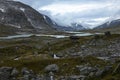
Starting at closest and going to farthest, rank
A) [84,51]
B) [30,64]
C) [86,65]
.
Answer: [86,65], [30,64], [84,51]

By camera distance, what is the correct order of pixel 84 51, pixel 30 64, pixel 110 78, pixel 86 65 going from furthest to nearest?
pixel 84 51
pixel 30 64
pixel 86 65
pixel 110 78

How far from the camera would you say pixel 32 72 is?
1635 inches

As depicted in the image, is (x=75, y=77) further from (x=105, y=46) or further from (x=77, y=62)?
(x=105, y=46)

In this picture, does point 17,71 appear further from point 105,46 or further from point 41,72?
point 105,46

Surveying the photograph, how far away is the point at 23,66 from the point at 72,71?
656 centimetres

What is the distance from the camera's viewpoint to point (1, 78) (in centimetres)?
4122

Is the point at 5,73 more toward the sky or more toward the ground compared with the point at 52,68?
more toward the ground

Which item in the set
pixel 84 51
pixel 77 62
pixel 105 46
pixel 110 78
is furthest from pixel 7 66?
pixel 105 46

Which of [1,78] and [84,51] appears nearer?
[1,78]

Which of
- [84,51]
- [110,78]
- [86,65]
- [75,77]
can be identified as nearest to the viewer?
[110,78]

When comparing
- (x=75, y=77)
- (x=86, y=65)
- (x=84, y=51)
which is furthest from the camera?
(x=84, y=51)

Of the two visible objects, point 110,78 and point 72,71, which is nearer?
point 110,78

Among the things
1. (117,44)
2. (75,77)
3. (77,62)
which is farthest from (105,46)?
(75,77)

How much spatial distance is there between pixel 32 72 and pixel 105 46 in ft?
119
